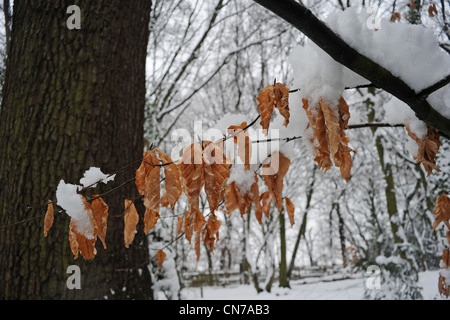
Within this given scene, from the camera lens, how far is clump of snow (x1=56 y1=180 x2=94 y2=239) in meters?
0.91

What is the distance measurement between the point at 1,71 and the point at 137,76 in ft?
9.49

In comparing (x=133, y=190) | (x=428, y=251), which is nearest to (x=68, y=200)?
(x=133, y=190)

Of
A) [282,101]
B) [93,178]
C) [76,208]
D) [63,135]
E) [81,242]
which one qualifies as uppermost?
[63,135]

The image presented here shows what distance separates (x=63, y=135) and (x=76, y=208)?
961 mm

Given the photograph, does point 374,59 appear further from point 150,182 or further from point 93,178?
point 93,178

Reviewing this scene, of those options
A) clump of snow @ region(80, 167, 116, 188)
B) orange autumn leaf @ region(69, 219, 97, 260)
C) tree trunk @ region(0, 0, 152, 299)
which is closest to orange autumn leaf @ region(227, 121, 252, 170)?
clump of snow @ region(80, 167, 116, 188)

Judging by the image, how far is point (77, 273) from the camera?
1.59m

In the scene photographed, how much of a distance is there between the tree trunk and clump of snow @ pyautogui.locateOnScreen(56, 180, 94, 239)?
0.54m

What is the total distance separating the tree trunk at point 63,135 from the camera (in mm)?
1566

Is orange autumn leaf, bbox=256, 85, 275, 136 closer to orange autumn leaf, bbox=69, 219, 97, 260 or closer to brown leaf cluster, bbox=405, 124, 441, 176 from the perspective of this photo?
brown leaf cluster, bbox=405, 124, 441, 176

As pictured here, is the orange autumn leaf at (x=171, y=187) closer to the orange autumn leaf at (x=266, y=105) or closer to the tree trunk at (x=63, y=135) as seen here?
the orange autumn leaf at (x=266, y=105)

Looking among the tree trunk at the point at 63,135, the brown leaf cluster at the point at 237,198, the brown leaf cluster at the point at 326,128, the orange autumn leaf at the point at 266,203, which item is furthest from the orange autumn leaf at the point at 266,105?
the tree trunk at the point at 63,135

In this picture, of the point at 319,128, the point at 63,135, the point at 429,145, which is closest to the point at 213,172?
the point at 319,128

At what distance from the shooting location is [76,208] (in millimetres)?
918
